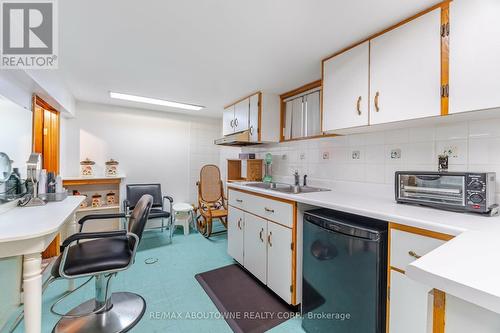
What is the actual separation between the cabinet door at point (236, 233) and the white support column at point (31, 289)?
158 cm

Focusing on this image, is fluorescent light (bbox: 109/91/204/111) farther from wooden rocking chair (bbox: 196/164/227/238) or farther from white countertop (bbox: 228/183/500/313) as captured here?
white countertop (bbox: 228/183/500/313)

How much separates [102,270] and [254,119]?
2.12m

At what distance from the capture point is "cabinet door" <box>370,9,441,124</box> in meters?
1.22

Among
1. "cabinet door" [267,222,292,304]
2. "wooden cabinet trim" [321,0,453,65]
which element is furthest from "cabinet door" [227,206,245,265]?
"wooden cabinet trim" [321,0,453,65]

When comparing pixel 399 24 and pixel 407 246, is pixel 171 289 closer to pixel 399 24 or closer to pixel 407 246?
pixel 407 246

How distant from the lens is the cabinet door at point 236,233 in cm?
234

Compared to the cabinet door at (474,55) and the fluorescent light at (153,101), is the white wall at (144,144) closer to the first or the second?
the fluorescent light at (153,101)

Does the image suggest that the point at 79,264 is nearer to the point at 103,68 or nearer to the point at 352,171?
the point at 103,68

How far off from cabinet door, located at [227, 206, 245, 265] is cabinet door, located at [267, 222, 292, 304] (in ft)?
1.56

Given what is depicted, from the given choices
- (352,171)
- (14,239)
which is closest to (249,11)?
(352,171)

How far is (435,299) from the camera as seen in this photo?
594mm

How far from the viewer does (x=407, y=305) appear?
1041 millimetres

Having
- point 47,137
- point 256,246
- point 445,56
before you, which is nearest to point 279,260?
point 256,246

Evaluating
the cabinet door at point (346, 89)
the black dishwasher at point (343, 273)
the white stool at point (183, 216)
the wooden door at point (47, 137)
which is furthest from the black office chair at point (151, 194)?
the cabinet door at point (346, 89)
